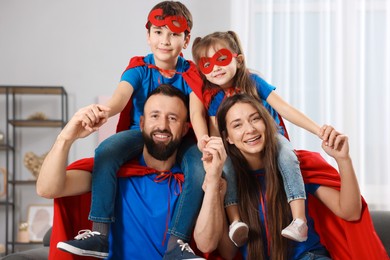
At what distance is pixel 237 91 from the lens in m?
2.56

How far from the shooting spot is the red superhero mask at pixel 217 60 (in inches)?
98.8

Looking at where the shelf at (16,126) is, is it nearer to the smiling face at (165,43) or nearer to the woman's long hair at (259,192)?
the smiling face at (165,43)

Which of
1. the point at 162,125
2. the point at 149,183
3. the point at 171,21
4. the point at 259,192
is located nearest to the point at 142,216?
the point at 149,183

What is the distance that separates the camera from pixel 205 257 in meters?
2.25

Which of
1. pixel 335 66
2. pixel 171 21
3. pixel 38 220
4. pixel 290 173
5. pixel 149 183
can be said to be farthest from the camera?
pixel 38 220

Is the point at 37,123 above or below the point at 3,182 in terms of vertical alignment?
above

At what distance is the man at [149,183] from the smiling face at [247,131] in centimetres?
20

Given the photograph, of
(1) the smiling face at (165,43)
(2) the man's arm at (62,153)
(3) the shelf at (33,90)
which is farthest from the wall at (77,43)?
(2) the man's arm at (62,153)

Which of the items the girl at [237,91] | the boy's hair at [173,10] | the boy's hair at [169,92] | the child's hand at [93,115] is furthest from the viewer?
the boy's hair at [173,10]

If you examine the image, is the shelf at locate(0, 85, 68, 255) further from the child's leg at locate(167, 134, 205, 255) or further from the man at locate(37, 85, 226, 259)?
the child's leg at locate(167, 134, 205, 255)

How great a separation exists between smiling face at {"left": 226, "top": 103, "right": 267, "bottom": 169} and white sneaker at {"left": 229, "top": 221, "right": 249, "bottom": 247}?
298 mm

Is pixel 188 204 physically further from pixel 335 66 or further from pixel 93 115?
pixel 335 66

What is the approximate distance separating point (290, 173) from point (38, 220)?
3577 millimetres

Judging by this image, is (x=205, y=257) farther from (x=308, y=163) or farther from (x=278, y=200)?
(x=308, y=163)
